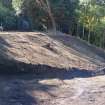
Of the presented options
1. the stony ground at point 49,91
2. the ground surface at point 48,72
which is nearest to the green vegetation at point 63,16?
the ground surface at point 48,72

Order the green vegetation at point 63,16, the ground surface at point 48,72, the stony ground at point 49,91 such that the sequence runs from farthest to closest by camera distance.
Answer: the green vegetation at point 63,16
the ground surface at point 48,72
the stony ground at point 49,91

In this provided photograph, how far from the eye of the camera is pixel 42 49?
25.5 m

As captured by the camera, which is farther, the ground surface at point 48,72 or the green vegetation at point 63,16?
the green vegetation at point 63,16

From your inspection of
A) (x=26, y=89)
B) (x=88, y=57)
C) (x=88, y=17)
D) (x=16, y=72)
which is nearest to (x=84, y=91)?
(x=26, y=89)

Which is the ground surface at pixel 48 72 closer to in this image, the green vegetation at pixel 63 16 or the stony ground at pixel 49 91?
the stony ground at pixel 49 91

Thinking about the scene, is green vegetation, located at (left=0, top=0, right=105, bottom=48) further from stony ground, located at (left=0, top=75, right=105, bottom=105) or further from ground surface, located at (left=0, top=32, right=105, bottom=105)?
stony ground, located at (left=0, top=75, right=105, bottom=105)

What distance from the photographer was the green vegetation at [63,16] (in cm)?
3419

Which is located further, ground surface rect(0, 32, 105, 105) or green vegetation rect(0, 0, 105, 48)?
green vegetation rect(0, 0, 105, 48)

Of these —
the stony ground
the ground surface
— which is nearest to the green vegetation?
the ground surface

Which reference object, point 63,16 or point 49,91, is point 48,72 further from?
point 63,16

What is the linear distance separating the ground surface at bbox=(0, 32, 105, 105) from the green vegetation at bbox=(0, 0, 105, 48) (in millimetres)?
4553

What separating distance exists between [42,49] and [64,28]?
15572 mm

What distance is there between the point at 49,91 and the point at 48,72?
4.68m

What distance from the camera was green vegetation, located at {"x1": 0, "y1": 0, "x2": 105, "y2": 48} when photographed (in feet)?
112
